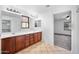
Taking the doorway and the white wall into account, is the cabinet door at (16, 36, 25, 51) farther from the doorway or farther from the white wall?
the white wall

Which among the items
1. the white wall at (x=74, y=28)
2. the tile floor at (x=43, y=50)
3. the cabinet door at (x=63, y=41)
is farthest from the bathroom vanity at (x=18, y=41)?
the white wall at (x=74, y=28)

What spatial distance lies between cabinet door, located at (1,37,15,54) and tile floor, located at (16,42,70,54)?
0.59 feet

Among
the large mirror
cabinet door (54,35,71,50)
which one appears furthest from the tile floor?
the large mirror

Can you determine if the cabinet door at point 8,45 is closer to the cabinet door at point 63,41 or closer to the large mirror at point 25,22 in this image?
the large mirror at point 25,22

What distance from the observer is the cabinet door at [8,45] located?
5.79 ft

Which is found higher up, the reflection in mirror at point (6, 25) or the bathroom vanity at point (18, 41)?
the reflection in mirror at point (6, 25)

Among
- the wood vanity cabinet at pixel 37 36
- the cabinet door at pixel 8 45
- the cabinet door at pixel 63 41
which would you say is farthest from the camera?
the wood vanity cabinet at pixel 37 36

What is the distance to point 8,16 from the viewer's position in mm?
1845

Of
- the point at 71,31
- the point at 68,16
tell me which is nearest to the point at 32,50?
the point at 71,31

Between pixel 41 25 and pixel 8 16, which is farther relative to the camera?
pixel 41 25

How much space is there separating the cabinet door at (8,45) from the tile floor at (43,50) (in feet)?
0.59

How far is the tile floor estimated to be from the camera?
185 cm
